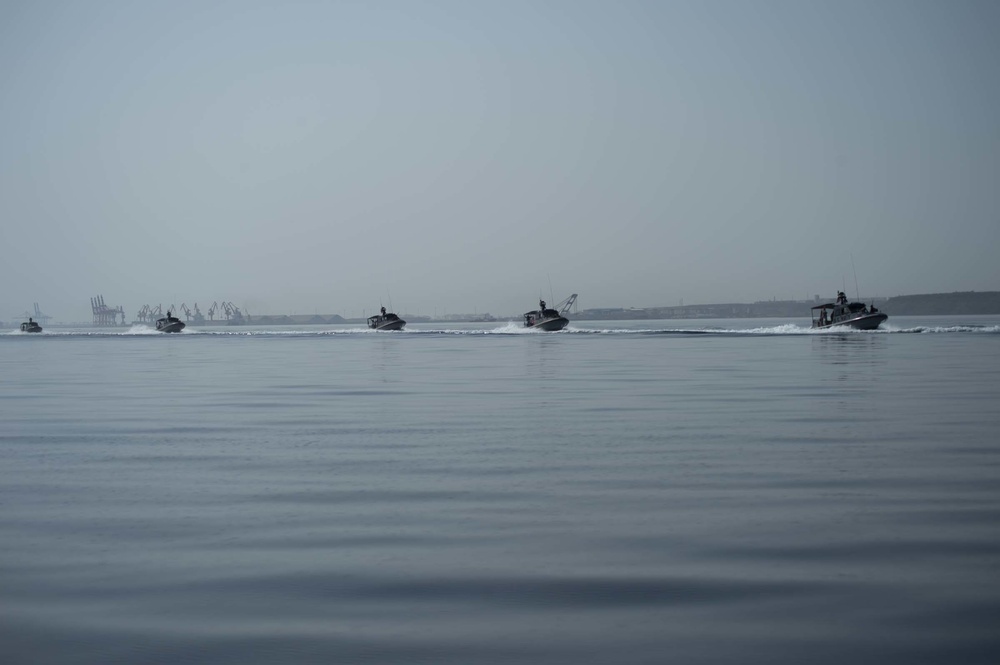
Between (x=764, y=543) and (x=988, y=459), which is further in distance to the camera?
(x=988, y=459)

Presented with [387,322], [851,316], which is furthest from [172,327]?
[851,316]

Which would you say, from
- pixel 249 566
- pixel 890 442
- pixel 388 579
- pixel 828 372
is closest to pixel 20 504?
pixel 249 566

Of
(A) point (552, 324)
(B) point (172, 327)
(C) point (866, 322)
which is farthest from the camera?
(B) point (172, 327)

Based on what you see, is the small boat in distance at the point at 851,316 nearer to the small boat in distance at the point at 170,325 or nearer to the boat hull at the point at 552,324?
the boat hull at the point at 552,324

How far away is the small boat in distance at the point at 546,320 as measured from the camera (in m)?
115

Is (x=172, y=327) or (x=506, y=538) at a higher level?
(x=172, y=327)

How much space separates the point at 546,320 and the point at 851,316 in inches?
1504

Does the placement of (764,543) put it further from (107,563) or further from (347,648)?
(107,563)

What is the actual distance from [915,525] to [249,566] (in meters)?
6.23

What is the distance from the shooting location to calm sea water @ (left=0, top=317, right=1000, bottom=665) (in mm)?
6223

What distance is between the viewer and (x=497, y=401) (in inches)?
969

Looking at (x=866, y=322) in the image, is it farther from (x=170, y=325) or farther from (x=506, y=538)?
(x=170, y=325)

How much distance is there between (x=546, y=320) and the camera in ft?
380

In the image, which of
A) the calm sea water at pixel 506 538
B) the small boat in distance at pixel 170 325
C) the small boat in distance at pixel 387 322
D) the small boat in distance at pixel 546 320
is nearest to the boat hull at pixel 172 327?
the small boat in distance at pixel 170 325
